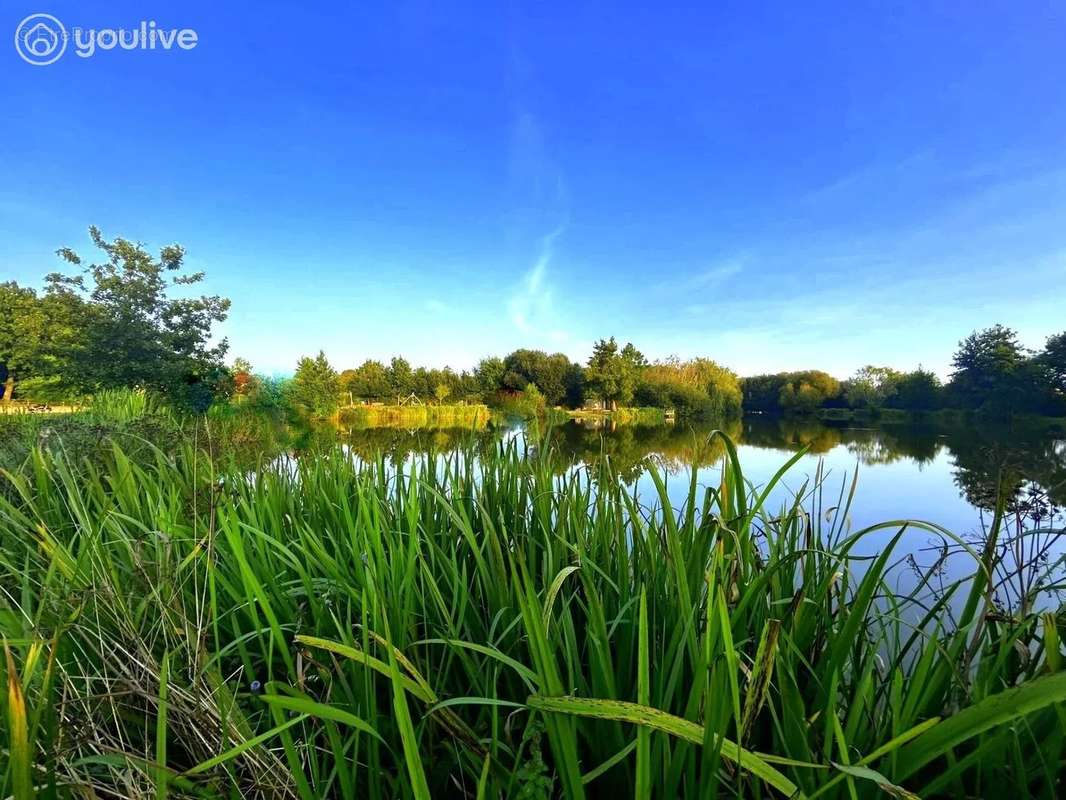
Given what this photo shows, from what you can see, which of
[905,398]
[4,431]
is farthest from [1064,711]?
[905,398]

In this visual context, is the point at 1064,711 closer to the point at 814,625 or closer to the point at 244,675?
the point at 814,625

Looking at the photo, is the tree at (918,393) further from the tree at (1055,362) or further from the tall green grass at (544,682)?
the tall green grass at (544,682)

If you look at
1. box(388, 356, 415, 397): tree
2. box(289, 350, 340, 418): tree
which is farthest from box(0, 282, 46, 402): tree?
box(388, 356, 415, 397): tree

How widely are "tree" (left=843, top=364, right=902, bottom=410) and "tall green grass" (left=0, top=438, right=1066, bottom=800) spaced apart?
145 feet

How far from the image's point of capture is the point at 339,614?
115 centimetres

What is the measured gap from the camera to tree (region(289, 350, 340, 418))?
22.5 metres

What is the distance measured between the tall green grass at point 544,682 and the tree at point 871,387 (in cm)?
4428

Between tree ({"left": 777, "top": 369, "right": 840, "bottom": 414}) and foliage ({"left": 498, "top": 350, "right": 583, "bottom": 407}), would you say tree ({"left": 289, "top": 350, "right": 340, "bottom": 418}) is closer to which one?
foliage ({"left": 498, "top": 350, "right": 583, "bottom": 407})

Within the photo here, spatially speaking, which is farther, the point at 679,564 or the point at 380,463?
the point at 380,463

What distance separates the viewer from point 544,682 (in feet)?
2.32

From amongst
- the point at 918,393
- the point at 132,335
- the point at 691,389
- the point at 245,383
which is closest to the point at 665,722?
the point at 132,335

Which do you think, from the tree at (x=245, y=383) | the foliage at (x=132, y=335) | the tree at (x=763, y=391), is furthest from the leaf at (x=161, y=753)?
the tree at (x=763, y=391)

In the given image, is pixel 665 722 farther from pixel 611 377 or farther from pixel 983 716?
pixel 611 377

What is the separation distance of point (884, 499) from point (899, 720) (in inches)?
340
